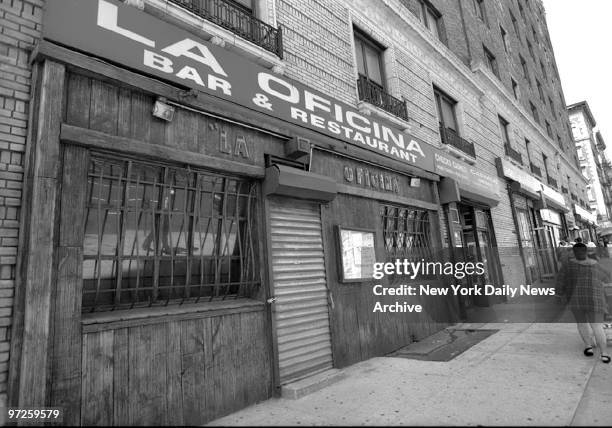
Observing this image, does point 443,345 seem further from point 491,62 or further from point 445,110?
point 491,62

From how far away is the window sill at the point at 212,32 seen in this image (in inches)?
169

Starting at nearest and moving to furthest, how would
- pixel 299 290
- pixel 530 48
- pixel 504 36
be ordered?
1. pixel 299 290
2. pixel 504 36
3. pixel 530 48

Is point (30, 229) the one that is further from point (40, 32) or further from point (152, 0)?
point (152, 0)

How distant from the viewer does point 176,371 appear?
344cm

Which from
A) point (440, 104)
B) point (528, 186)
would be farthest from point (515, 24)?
point (440, 104)

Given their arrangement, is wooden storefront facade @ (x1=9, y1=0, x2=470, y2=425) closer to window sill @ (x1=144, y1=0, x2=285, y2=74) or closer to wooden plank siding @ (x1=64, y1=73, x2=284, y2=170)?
wooden plank siding @ (x1=64, y1=73, x2=284, y2=170)

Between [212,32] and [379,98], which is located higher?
[379,98]

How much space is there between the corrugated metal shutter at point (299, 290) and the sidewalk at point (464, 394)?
48 cm

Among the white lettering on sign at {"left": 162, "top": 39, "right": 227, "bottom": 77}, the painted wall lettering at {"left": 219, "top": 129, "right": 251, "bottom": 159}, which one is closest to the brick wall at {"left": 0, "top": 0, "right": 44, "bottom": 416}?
the white lettering on sign at {"left": 162, "top": 39, "right": 227, "bottom": 77}

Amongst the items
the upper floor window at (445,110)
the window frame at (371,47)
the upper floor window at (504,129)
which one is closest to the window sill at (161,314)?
the window frame at (371,47)

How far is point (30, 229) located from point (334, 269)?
3777 mm

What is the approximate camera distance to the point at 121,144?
11.2 ft

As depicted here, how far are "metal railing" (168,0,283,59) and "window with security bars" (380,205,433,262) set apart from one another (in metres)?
3.48

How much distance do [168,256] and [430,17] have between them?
37.5ft
